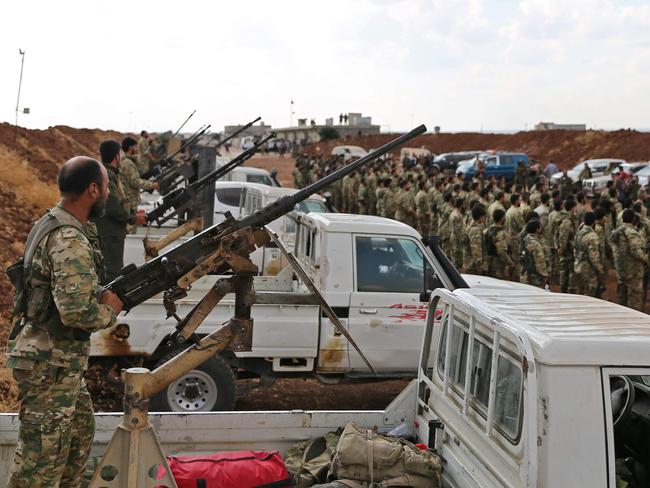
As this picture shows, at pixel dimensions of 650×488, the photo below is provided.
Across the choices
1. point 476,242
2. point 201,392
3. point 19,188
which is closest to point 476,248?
point 476,242

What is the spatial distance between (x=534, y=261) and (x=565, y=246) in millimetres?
1602

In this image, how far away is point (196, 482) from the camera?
12.9 feet

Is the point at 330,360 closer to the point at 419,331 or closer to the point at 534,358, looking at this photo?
the point at 419,331

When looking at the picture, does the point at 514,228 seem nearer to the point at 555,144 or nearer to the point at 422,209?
the point at 422,209

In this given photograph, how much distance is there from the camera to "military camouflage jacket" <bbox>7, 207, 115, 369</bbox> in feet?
11.6

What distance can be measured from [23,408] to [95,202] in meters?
1.04

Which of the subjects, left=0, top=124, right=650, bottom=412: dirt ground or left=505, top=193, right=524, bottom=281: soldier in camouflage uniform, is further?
left=505, top=193, right=524, bottom=281: soldier in camouflage uniform

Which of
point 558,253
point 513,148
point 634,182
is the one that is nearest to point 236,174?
point 558,253

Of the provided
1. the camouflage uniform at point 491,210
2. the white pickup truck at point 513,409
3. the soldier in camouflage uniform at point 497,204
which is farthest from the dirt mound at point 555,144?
the white pickup truck at point 513,409

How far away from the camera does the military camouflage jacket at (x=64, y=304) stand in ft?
11.6

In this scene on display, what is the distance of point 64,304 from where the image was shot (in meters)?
3.51

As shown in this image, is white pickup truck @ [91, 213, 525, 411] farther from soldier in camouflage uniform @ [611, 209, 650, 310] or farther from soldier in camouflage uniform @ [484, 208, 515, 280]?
soldier in camouflage uniform @ [484, 208, 515, 280]

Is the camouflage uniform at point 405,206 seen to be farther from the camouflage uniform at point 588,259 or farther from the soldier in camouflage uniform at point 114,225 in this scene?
the soldier in camouflage uniform at point 114,225

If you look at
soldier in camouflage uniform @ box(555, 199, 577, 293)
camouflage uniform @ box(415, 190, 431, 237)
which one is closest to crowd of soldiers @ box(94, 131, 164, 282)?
soldier in camouflage uniform @ box(555, 199, 577, 293)
